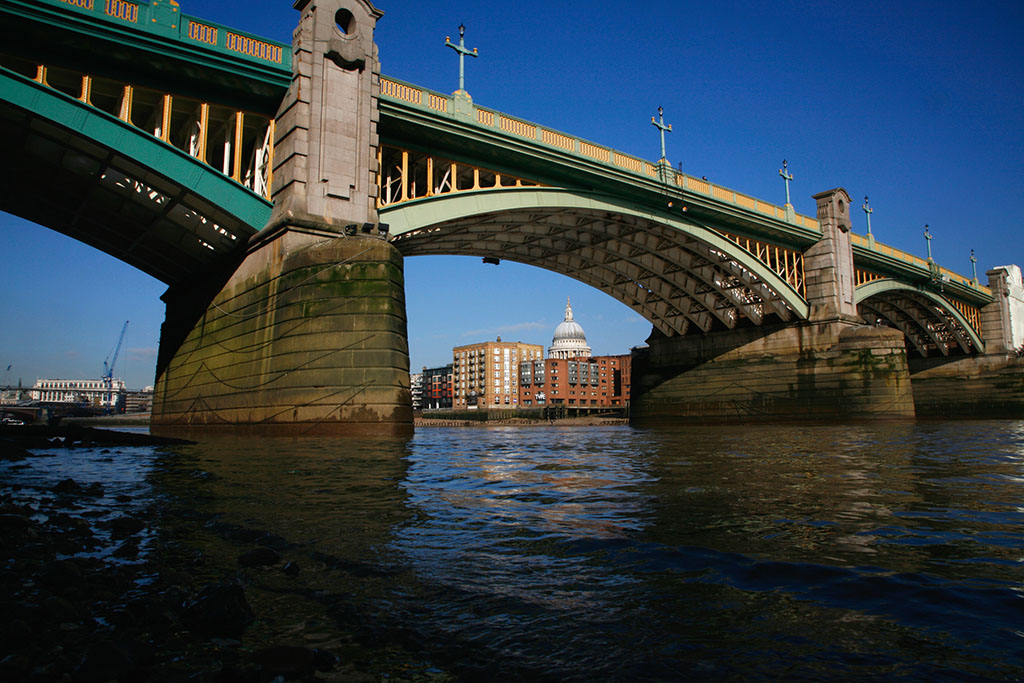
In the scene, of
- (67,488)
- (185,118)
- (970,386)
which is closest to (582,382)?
(970,386)

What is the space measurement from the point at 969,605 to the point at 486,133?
23.5m

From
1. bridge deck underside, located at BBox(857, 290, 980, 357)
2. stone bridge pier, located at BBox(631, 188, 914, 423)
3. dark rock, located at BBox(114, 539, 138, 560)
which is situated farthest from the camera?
bridge deck underside, located at BBox(857, 290, 980, 357)

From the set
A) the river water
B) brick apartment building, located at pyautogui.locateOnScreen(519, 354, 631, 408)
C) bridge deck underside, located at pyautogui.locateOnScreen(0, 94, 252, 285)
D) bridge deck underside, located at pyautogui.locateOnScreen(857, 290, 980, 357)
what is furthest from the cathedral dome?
the river water

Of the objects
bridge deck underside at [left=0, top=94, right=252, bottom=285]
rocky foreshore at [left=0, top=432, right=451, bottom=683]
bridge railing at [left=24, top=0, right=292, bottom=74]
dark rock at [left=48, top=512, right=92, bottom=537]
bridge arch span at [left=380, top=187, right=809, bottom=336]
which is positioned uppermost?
bridge railing at [left=24, top=0, right=292, bottom=74]

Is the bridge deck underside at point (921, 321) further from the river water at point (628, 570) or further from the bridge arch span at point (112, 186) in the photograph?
the river water at point (628, 570)

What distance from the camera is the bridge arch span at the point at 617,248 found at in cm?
2508

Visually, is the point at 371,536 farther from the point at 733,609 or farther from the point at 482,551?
the point at 733,609

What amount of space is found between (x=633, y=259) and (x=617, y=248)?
1685mm

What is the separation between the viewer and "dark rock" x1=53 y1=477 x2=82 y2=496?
18.4 feet

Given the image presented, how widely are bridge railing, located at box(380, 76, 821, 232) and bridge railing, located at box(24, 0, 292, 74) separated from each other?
12.2 ft

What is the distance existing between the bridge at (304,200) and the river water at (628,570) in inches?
399

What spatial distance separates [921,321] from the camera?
56406mm

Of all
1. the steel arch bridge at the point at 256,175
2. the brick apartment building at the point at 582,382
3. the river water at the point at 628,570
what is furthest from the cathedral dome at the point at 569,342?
the river water at the point at 628,570

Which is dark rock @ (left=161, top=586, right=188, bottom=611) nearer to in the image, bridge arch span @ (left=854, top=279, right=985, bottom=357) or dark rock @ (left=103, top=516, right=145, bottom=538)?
dark rock @ (left=103, top=516, right=145, bottom=538)
